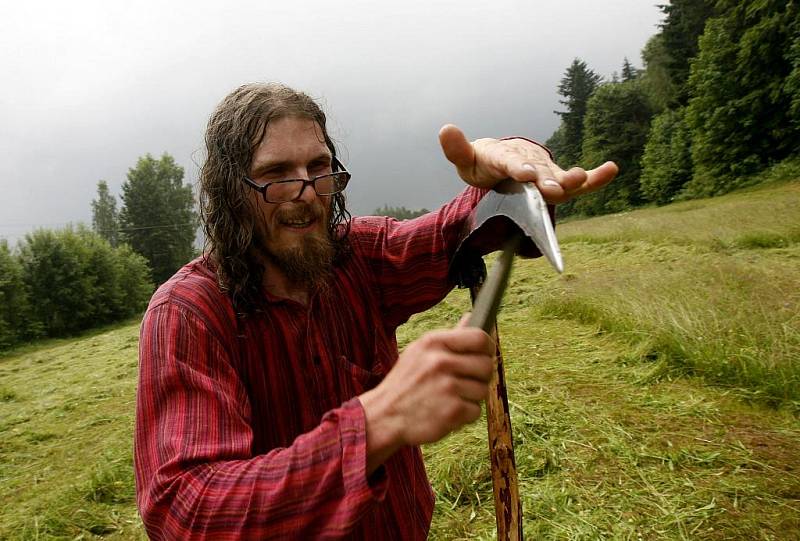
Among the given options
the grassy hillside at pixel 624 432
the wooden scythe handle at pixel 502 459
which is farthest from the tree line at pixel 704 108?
the wooden scythe handle at pixel 502 459

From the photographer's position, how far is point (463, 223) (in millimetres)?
1749

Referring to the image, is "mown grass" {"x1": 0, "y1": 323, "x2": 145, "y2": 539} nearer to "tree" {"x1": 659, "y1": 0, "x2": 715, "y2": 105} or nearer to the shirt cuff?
the shirt cuff

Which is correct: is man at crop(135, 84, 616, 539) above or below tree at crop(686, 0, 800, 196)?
below

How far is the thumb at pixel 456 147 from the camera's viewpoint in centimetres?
133

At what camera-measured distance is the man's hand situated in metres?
1.20

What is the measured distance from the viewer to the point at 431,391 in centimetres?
87

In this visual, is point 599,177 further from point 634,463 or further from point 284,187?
point 634,463

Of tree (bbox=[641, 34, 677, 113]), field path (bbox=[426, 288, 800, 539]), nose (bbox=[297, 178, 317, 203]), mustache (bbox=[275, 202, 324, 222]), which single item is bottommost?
field path (bbox=[426, 288, 800, 539])

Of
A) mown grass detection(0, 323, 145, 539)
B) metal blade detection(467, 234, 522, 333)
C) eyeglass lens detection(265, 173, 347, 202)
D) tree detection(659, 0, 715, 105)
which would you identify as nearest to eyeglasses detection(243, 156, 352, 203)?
eyeglass lens detection(265, 173, 347, 202)

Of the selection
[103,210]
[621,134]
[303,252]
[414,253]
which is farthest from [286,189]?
[103,210]

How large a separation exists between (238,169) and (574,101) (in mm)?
49473

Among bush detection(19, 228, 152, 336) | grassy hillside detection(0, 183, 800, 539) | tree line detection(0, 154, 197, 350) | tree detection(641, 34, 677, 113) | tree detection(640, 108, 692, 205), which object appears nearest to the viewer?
grassy hillside detection(0, 183, 800, 539)

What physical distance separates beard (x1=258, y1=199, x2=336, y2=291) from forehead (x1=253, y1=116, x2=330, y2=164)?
0.61 feet

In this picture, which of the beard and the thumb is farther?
the beard
